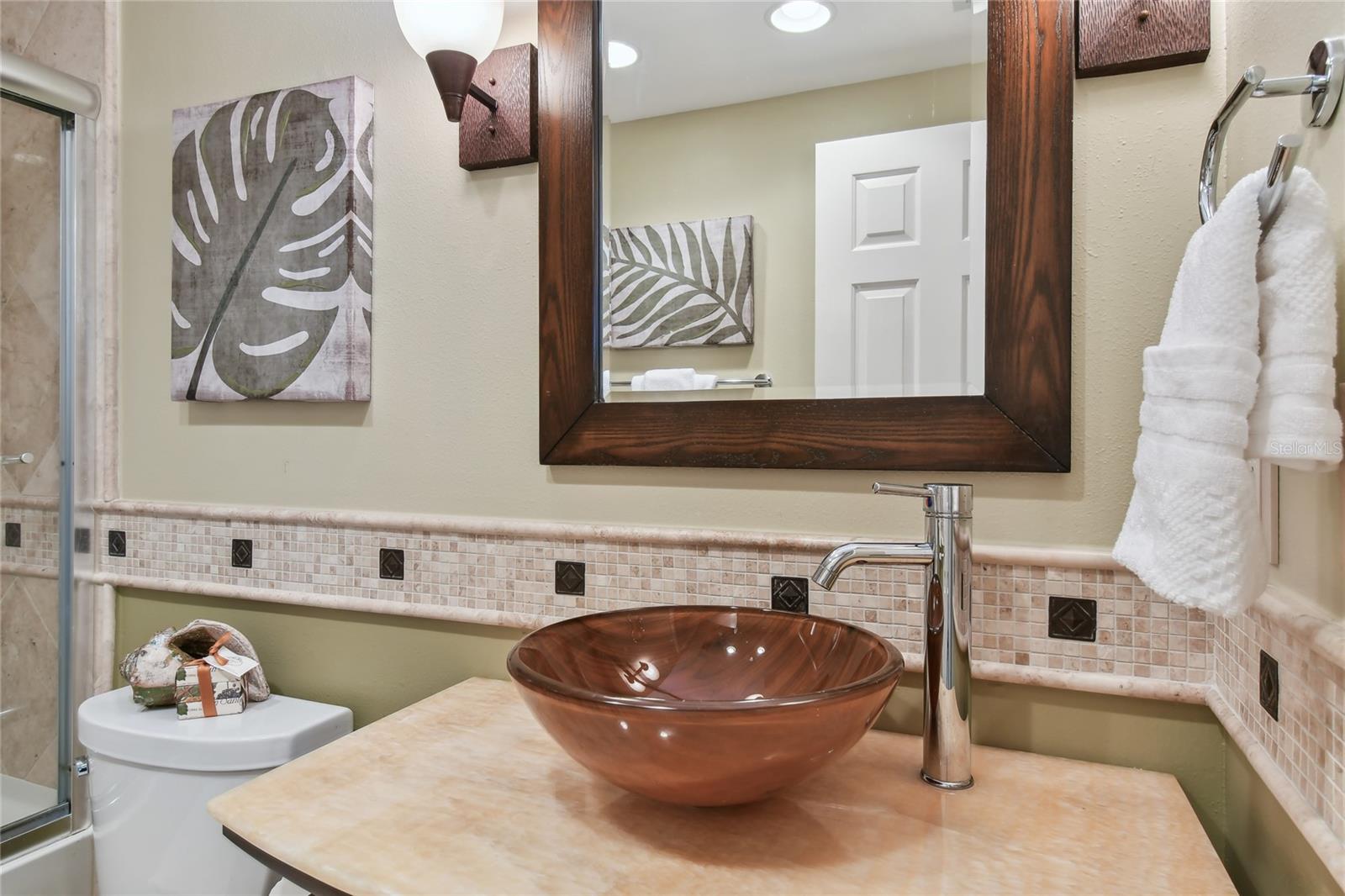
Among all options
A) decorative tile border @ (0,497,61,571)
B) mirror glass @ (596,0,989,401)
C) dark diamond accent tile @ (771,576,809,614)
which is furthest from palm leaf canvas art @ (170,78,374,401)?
dark diamond accent tile @ (771,576,809,614)

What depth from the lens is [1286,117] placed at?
72cm

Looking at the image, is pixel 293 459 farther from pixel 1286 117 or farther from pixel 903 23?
pixel 1286 117

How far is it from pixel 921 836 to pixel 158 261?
1704 millimetres

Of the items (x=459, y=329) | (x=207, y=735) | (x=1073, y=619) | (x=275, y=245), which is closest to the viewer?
(x=1073, y=619)

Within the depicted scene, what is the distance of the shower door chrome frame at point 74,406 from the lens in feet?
5.03

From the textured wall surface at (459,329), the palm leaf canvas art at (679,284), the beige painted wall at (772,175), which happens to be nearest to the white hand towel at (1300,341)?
the textured wall surface at (459,329)

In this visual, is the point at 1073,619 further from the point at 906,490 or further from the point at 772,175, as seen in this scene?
the point at 772,175

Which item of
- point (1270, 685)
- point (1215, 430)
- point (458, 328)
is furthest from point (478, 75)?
point (1270, 685)

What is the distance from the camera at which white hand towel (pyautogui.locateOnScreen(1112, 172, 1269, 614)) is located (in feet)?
2.00

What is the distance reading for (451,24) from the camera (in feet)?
3.75

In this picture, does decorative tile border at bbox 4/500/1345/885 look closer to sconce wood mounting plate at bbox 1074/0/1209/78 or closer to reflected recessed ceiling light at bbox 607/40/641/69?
sconce wood mounting plate at bbox 1074/0/1209/78

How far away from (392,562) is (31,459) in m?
0.79

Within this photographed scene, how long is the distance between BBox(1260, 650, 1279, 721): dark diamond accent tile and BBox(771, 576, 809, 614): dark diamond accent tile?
512mm

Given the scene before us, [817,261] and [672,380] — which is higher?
[817,261]
